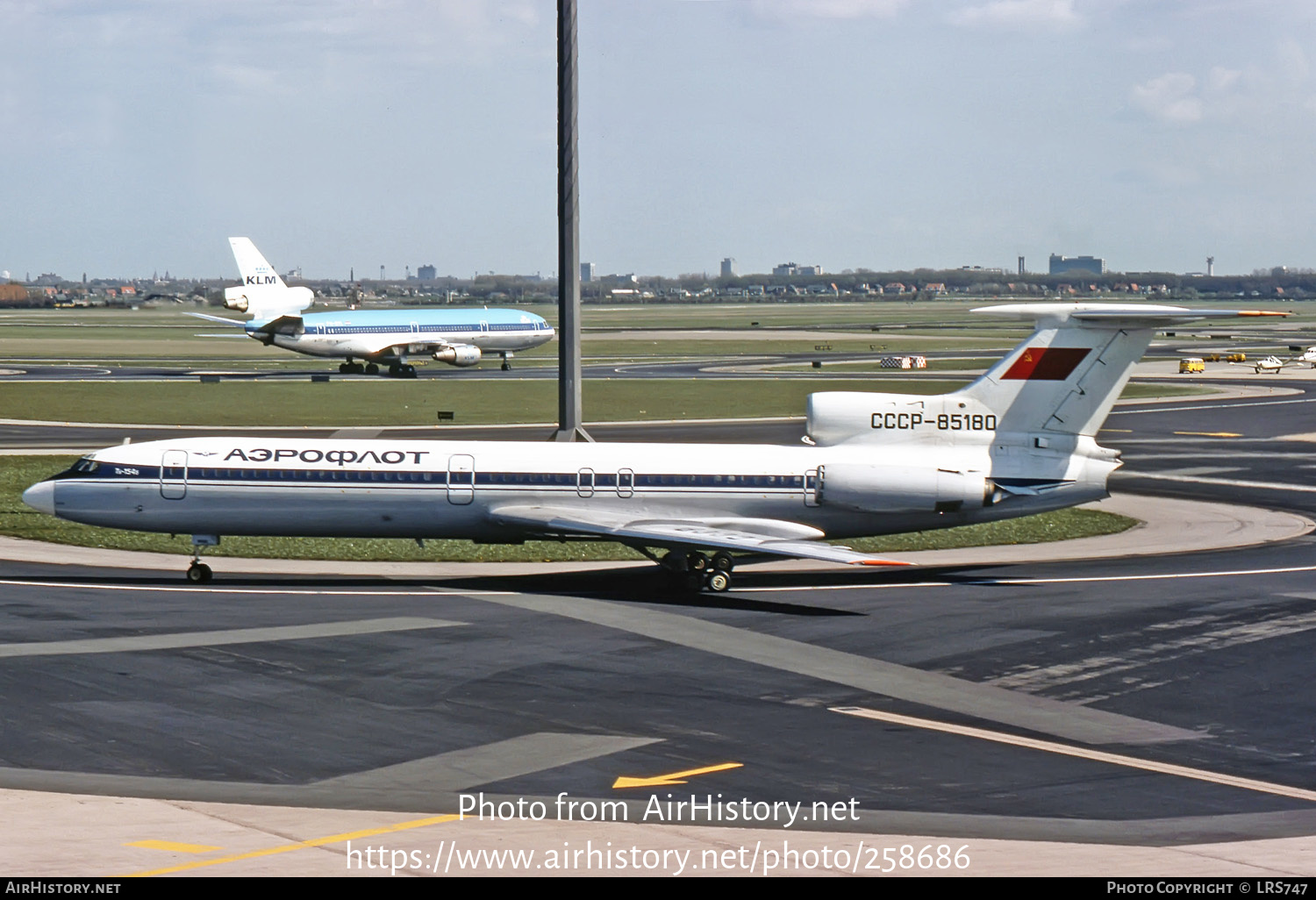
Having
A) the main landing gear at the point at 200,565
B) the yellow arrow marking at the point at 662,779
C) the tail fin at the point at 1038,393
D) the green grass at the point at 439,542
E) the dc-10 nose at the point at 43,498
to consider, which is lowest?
the green grass at the point at 439,542

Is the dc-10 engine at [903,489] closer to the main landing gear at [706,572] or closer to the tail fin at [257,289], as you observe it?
the main landing gear at [706,572]

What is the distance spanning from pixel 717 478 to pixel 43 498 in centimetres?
1540

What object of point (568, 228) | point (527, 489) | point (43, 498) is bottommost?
point (43, 498)

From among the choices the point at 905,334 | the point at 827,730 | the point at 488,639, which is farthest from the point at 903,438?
the point at 905,334

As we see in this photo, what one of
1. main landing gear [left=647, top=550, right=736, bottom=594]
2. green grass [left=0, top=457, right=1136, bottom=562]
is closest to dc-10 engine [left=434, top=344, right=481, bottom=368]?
green grass [left=0, top=457, right=1136, bottom=562]

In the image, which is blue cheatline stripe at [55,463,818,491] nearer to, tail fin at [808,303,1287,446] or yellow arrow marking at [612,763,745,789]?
tail fin at [808,303,1287,446]

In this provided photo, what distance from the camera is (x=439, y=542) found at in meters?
41.0

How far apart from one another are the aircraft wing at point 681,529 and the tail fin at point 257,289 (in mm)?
77759

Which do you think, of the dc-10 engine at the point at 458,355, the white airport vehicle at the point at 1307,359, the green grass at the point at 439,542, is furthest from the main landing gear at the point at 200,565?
the white airport vehicle at the point at 1307,359

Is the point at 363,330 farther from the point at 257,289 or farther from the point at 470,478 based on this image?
the point at 470,478

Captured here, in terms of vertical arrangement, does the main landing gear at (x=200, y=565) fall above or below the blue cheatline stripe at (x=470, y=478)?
below

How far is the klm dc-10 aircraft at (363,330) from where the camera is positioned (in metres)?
103

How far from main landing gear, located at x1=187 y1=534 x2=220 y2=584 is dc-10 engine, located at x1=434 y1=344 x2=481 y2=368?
225 ft

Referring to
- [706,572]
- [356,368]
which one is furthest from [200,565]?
[356,368]
